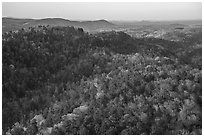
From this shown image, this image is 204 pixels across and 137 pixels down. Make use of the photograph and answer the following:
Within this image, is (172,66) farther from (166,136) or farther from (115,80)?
(166,136)

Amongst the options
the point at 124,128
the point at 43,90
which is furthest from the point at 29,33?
the point at 124,128

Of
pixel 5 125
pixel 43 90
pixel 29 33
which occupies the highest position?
pixel 29 33

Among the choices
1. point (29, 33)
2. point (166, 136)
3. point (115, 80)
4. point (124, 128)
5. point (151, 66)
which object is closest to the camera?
point (166, 136)

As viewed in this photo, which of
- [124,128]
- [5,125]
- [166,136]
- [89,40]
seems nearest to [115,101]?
Answer: [124,128]

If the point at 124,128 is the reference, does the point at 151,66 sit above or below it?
above

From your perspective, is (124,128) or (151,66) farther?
(151,66)

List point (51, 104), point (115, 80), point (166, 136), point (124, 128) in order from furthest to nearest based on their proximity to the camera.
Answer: point (115, 80) < point (51, 104) < point (124, 128) < point (166, 136)

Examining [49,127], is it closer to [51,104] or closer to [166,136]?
[51,104]
